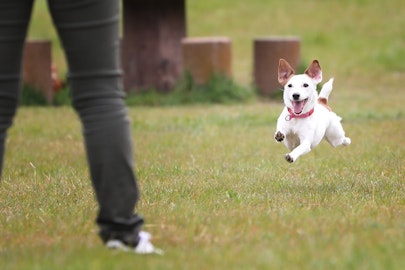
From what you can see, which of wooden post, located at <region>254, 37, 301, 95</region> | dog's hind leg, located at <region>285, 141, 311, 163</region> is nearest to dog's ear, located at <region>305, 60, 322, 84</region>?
dog's hind leg, located at <region>285, 141, 311, 163</region>

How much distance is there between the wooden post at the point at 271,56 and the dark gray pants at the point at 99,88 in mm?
11411

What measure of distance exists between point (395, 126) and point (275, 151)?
253cm

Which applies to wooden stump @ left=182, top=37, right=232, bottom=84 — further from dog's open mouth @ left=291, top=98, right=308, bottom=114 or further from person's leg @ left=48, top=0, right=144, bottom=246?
person's leg @ left=48, top=0, right=144, bottom=246

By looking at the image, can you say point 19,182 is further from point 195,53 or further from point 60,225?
point 195,53


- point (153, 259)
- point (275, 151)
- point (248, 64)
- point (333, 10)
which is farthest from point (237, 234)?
point (333, 10)

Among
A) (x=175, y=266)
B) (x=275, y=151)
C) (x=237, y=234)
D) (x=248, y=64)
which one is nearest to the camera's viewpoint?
(x=175, y=266)

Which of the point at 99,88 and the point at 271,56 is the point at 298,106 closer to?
the point at 99,88

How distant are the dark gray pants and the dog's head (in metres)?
2.51

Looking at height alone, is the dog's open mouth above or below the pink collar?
above

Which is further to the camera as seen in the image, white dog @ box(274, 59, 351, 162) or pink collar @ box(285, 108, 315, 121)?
pink collar @ box(285, 108, 315, 121)

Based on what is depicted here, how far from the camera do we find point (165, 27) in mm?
14852

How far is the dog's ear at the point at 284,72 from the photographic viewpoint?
6.45 metres

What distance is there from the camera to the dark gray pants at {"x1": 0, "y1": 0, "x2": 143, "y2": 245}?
381cm

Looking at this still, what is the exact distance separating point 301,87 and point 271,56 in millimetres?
9190
